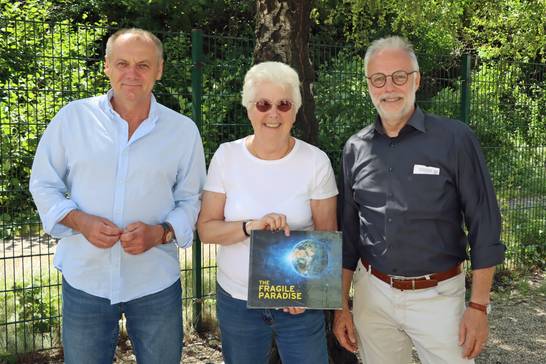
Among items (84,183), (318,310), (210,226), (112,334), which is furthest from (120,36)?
(318,310)

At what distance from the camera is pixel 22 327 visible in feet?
15.5

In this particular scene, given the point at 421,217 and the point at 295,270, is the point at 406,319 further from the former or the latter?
the point at 295,270

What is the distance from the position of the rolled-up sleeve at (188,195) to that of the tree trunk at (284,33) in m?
1.23

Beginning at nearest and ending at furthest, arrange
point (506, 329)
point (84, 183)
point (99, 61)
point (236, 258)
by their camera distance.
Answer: point (84, 183) < point (236, 258) < point (99, 61) < point (506, 329)

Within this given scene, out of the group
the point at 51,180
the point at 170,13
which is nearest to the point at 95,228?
the point at 51,180

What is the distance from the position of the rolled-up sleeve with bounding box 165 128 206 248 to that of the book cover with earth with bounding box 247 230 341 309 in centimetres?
34

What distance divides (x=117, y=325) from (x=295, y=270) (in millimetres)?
902

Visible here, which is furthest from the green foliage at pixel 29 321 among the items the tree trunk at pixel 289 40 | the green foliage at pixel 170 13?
the green foliage at pixel 170 13

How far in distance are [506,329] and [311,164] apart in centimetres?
387

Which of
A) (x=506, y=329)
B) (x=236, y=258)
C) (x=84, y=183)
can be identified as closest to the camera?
(x=84, y=183)

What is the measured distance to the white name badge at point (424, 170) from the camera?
8.83 feet

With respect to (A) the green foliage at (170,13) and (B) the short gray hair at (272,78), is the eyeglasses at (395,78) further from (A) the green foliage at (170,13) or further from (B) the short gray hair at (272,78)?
(A) the green foliage at (170,13)

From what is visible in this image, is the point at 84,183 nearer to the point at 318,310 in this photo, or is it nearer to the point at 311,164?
the point at 311,164

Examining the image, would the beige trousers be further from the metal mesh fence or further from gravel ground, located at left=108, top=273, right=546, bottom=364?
the metal mesh fence
